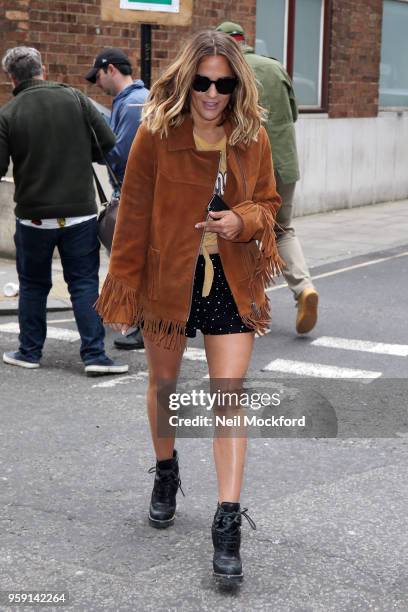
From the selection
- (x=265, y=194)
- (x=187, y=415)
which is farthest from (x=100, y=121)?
(x=265, y=194)

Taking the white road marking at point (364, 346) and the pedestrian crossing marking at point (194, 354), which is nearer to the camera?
the pedestrian crossing marking at point (194, 354)

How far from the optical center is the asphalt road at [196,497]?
144 inches

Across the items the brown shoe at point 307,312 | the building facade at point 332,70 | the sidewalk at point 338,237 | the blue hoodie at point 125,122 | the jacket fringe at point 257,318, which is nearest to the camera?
the jacket fringe at point 257,318

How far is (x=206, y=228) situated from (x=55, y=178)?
2933mm

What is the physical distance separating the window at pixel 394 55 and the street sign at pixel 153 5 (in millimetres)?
10161

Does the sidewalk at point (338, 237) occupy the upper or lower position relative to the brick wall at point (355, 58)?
lower

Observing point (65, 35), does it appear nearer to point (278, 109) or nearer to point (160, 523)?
point (278, 109)

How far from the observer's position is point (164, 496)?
422 centimetres

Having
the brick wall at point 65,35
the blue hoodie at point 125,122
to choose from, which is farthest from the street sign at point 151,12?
the brick wall at point 65,35

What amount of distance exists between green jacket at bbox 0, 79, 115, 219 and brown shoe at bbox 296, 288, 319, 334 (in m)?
1.84

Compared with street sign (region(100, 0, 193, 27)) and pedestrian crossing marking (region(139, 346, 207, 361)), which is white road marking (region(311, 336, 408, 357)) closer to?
pedestrian crossing marking (region(139, 346, 207, 361))

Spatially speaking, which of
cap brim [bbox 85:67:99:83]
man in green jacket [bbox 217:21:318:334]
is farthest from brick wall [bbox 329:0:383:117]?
cap brim [bbox 85:67:99:83]

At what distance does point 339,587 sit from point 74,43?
9018mm

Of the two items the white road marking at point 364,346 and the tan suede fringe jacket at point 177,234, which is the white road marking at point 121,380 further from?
the tan suede fringe jacket at point 177,234
